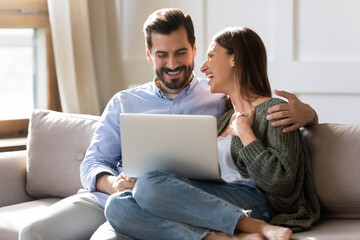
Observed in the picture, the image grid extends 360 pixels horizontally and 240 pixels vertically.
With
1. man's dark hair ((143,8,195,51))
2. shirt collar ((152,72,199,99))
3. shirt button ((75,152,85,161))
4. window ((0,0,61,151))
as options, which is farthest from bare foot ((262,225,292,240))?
window ((0,0,61,151))

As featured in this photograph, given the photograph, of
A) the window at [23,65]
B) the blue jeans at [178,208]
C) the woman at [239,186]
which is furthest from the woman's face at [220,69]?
the window at [23,65]

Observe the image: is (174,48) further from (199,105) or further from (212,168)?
(212,168)

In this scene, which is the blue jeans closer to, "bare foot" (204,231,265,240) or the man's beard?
"bare foot" (204,231,265,240)

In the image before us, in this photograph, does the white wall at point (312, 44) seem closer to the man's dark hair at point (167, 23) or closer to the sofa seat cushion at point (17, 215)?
the man's dark hair at point (167, 23)

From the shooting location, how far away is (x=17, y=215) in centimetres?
236

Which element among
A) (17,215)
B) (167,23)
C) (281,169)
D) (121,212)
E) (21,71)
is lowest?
(17,215)

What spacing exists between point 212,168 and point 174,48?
61cm

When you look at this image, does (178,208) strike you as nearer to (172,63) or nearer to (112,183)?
(112,183)

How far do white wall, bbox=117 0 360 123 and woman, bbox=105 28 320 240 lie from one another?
0.92 meters

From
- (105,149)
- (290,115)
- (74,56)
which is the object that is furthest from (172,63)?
(74,56)

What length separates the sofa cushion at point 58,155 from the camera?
2576 mm

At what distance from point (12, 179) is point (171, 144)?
39.7 inches

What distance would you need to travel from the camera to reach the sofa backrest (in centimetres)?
206

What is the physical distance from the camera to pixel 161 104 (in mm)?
2367
